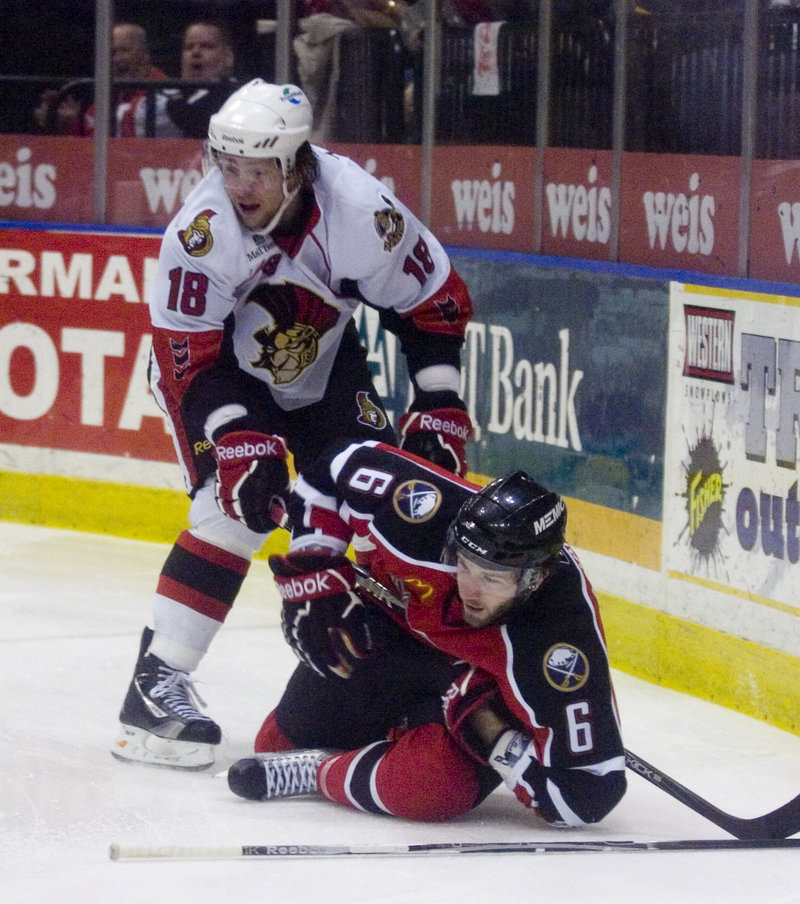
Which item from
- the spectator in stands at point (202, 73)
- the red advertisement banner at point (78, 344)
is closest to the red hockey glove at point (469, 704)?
the red advertisement banner at point (78, 344)

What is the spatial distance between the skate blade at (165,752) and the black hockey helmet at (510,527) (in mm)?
754

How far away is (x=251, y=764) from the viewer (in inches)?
115

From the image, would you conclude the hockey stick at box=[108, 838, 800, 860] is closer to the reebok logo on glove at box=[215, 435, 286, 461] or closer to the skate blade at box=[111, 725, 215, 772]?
the skate blade at box=[111, 725, 215, 772]

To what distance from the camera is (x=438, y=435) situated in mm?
3289

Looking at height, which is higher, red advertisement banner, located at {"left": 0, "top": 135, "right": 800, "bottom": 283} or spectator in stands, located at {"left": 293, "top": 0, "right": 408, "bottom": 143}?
spectator in stands, located at {"left": 293, "top": 0, "right": 408, "bottom": 143}

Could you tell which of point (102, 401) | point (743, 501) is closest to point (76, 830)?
point (743, 501)

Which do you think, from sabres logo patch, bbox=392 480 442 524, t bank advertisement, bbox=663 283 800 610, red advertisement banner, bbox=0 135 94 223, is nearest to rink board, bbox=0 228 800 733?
t bank advertisement, bbox=663 283 800 610

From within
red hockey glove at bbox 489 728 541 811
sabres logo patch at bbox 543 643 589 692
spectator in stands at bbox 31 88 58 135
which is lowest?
red hockey glove at bbox 489 728 541 811

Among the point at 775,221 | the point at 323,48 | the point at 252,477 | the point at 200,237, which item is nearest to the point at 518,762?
the point at 252,477

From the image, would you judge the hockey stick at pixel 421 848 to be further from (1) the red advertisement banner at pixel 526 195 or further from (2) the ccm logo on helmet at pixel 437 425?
(1) the red advertisement banner at pixel 526 195

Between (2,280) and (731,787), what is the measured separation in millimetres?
3323

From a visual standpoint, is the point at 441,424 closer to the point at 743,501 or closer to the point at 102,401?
the point at 743,501

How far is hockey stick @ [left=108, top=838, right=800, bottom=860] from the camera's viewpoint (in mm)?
2621

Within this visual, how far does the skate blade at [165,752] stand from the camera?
10.4ft
